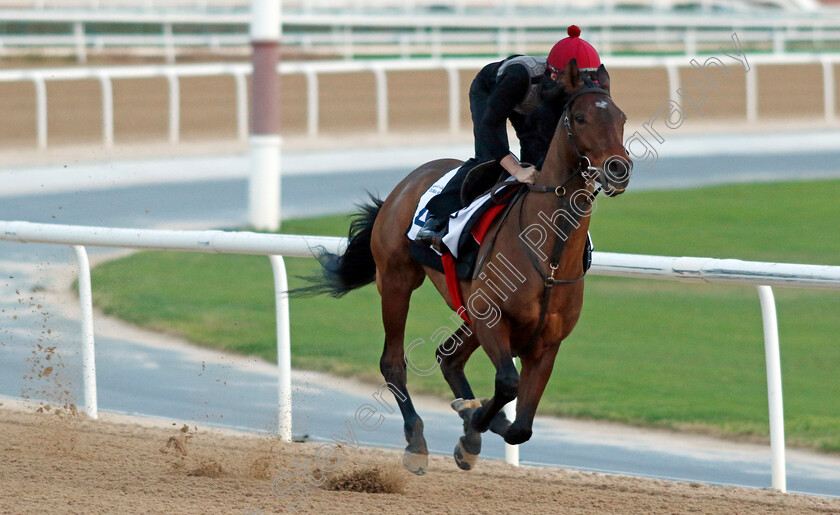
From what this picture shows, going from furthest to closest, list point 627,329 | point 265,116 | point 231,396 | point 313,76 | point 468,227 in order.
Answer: point 313,76 < point 265,116 < point 627,329 < point 231,396 < point 468,227

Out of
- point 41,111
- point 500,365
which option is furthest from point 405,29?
point 500,365

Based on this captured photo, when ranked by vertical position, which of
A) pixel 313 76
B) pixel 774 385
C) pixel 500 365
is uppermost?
pixel 313 76

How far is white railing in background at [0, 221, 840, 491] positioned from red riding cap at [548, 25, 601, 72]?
3.32ft

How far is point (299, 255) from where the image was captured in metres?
5.57

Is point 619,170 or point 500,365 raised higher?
point 619,170

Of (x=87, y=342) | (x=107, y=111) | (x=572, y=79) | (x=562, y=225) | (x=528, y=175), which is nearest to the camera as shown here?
(x=572, y=79)

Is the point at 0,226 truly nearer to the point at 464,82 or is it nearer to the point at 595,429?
the point at 595,429

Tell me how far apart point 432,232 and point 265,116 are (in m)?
7.12

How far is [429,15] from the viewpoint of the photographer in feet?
103

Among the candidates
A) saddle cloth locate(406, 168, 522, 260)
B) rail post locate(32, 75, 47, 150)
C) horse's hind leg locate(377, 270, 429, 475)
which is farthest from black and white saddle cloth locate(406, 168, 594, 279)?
rail post locate(32, 75, 47, 150)

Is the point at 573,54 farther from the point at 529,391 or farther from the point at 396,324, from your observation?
the point at 396,324

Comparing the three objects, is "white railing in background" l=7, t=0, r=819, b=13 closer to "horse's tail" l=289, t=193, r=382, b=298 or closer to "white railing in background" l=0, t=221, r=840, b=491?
"white railing in background" l=0, t=221, r=840, b=491

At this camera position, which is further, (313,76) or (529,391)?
(313,76)

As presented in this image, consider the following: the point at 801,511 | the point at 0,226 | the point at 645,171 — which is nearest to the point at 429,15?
the point at 645,171
